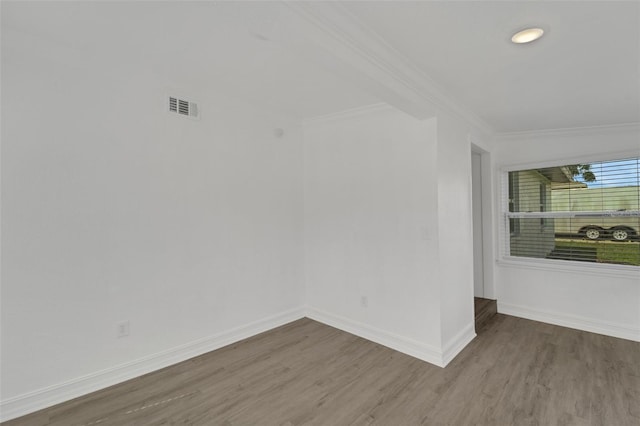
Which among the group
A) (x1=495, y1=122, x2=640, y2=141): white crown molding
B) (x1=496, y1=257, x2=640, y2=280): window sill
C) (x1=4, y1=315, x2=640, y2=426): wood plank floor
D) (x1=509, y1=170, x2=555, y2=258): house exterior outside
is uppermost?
(x1=495, y1=122, x2=640, y2=141): white crown molding

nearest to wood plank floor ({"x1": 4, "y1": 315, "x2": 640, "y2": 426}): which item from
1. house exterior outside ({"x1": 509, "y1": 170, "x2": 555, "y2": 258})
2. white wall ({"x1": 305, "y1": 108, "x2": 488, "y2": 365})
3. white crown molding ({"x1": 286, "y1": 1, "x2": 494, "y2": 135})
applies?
white wall ({"x1": 305, "y1": 108, "x2": 488, "y2": 365})

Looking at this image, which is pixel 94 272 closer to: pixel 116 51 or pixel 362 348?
pixel 116 51

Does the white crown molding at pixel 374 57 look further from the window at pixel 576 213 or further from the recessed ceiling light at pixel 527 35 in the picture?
the window at pixel 576 213

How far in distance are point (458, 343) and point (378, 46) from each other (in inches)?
111

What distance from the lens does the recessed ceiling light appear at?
172 cm

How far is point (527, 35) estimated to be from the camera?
1.76 meters

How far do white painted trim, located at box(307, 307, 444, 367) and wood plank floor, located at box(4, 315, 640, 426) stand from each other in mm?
77

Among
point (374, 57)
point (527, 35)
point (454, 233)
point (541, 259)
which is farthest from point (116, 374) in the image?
point (541, 259)

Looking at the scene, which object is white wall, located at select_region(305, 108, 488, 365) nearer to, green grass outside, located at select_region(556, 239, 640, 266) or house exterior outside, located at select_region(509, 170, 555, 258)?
house exterior outside, located at select_region(509, 170, 555, 258)

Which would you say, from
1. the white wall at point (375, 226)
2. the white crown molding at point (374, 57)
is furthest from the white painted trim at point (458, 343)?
the white crown molding at point (374, 57)

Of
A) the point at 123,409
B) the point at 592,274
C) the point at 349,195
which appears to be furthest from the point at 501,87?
the point at 123,409

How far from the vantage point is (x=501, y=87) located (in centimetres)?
251

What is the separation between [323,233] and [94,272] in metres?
2.34

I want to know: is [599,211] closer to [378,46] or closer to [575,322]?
[575,322]
